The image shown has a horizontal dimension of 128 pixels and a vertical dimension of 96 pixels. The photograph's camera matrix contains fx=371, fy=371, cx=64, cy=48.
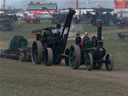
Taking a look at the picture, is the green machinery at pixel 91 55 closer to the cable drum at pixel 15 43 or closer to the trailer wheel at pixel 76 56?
the trailer wheel at pixel 76 56

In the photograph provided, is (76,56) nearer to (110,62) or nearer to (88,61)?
(88,61)

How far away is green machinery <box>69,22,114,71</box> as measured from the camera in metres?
13.3

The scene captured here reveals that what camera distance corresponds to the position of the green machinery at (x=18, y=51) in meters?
16.8

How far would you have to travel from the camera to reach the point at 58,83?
32.4ft

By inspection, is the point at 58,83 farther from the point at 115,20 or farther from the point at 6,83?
the point at 115,20

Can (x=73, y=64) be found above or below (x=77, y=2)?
below

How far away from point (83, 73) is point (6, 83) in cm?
351

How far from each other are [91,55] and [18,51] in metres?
5.25

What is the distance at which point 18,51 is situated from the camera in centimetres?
1745

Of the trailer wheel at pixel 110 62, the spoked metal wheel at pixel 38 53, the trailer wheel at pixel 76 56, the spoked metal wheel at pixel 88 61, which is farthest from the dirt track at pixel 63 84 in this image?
the spoked metal wheel at pixel 38 53

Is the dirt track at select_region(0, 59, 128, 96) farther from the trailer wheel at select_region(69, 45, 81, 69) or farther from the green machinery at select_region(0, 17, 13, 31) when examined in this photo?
the green machinery at select_region(0, 17, 13, 31)

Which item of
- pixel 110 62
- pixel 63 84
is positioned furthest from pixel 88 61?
pixel 63 84

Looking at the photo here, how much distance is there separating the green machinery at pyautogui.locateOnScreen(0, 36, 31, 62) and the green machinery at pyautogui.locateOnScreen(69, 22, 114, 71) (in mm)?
3363

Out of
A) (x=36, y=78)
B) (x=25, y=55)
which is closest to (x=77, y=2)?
(x=25, y=55)
